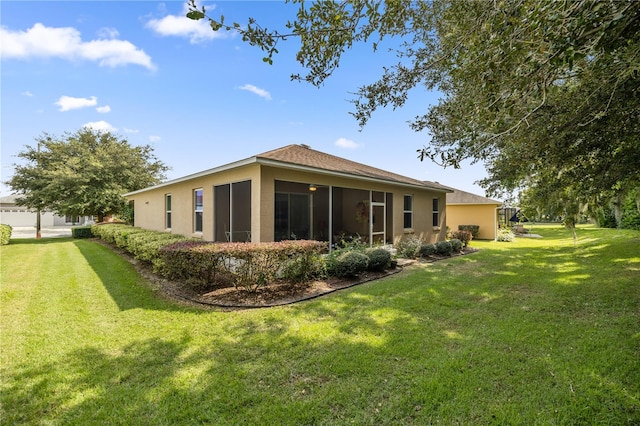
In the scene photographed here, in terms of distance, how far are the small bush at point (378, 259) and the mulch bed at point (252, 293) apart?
2.16 ft

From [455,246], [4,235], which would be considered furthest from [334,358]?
[4,235]

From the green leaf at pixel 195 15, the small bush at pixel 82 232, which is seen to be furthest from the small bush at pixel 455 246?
the small bush at pixel 82 232

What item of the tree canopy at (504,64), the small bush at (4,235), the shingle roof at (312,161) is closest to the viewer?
the tree canopy at (504,64)

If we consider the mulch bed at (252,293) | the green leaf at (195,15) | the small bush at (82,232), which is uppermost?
the green leaf at (195,15)

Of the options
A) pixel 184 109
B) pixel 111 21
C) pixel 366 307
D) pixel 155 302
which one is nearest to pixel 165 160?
pixel 184 109

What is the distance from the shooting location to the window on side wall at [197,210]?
11281 millimetres

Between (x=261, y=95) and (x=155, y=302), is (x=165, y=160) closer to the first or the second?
(x=261, y=95)

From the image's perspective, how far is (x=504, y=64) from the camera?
8.89ft

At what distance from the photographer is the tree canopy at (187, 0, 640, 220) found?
2.24 metres

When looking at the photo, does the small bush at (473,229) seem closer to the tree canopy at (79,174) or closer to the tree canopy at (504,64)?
the tree canopy at (504,64)

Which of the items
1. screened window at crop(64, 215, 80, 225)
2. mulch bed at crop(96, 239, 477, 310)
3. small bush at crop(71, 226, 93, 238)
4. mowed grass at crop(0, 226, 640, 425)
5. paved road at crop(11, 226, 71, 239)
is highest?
screened window at crop(64, 215, 80, 225)

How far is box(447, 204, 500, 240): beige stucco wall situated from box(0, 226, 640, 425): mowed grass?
1559 cm

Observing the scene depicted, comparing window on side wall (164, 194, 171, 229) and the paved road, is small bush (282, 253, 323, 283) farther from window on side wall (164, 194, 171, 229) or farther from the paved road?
the paved road

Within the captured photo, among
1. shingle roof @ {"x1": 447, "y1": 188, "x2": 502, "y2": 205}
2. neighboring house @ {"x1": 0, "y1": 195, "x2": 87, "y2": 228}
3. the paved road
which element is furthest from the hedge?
neighboring house @ {"x1": 0, "y1": 195, "x2": 87, "y2": 228}
